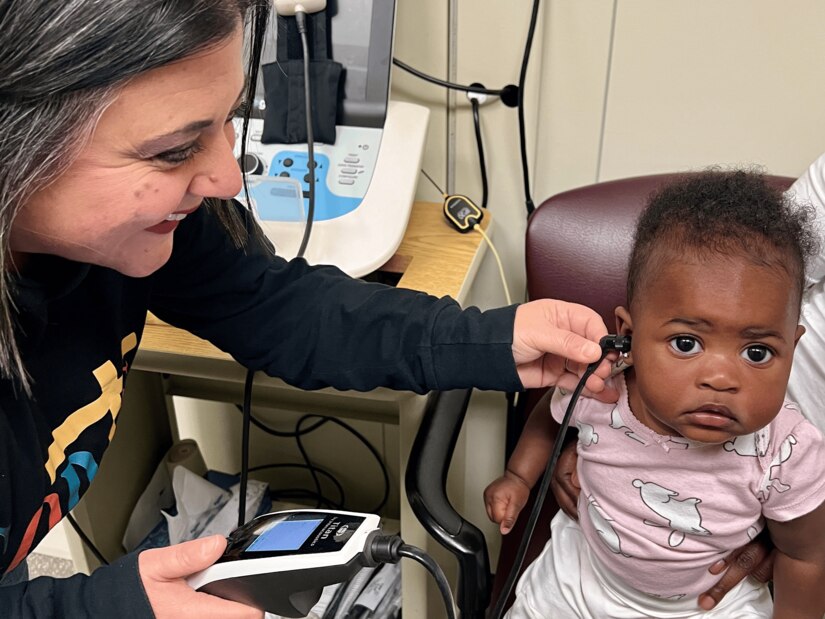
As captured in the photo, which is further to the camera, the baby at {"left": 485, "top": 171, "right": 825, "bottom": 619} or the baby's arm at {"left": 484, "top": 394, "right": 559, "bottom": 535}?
the baby's arm at {"left": 484, "top": 394, "right": 559, "bottom": 535}

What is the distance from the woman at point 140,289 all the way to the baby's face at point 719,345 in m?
0.08

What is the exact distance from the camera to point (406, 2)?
1249 mm

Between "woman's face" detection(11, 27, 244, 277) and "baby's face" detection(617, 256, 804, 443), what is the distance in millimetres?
445

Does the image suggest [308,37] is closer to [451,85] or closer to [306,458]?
[451,85]

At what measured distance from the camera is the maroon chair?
1062 millimetres

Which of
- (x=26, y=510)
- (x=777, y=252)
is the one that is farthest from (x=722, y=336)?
(x=26, y=510)

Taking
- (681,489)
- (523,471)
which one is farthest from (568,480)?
(681,489)

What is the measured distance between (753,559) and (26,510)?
2.58 feet

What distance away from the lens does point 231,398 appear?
150 cm

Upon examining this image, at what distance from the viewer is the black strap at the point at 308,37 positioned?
1138mm

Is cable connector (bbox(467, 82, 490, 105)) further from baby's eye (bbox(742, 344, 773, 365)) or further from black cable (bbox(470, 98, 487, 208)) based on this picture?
baby's eye (bbox(742, 344, 773, 365))

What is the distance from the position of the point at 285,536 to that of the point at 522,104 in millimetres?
817

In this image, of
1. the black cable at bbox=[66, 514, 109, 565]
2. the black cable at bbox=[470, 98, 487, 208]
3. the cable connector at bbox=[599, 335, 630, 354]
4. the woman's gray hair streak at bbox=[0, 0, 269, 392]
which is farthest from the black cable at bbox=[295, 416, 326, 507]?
the woman's gray hair streak at bbox=[0, 0, 269, 392]

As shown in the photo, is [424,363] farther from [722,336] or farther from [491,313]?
[722,336]
